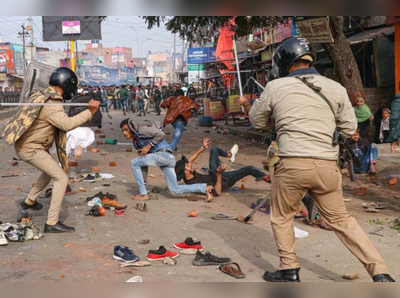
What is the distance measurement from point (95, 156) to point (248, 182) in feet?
17.4

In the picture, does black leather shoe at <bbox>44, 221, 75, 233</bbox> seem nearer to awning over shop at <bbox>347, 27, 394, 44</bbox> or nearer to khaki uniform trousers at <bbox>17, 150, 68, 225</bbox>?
khaki uniform trousers at <bbox>17, 150, 68, 225</bbox>

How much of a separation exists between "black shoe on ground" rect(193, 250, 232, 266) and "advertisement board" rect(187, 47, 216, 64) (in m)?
34.8

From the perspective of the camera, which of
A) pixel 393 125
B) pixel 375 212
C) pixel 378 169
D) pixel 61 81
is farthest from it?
pixel 393 125

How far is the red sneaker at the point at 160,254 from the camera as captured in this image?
5.68 metres

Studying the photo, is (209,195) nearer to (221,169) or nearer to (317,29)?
(221,169)

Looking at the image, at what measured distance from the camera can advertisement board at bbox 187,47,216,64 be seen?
39.7 meters

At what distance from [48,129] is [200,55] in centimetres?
3407

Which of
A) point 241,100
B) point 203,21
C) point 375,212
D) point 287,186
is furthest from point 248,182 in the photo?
point 203,21

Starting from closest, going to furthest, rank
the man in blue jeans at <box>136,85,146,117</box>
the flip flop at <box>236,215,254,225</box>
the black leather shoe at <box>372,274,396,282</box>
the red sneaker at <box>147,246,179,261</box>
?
the black leather shoe at <box>372,274,396,282</box>, the red sneaker at <box>147,246,179,261</box>, the flip flop at <box>236,215,254,225</box>, the man in blue jeans at <box>136,85,146,117</box>

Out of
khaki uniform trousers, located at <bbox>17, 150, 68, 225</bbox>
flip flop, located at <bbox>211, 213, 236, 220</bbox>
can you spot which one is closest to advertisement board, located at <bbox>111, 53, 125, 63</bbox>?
flip flop, located at <bbox>211, 213, 236, 220</bbox>

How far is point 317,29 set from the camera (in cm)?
1277

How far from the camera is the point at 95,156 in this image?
46.7ft

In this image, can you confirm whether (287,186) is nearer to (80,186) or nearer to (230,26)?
(80,186)

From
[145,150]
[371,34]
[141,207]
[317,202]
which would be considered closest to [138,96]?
[371,34]
